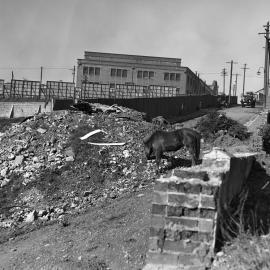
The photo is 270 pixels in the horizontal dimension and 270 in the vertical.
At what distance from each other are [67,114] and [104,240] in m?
10.6

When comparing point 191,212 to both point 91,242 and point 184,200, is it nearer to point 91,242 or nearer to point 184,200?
point 184,200

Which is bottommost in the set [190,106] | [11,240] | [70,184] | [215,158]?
[11,240]

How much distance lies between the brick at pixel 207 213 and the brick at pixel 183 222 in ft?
0.29

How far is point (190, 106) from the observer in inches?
1938

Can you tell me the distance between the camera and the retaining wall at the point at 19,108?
34.5m

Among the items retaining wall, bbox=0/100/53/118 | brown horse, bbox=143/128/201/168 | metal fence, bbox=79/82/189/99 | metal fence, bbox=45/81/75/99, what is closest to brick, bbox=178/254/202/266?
brown horse, bbox=143/128/201/168

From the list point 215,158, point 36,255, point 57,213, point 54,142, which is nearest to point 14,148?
point 54,142

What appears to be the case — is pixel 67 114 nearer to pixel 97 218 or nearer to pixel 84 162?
pixel 84 162

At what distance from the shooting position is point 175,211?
568 centimetres

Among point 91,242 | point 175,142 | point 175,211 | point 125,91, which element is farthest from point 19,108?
point 175,211

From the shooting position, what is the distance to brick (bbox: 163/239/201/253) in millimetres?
5633

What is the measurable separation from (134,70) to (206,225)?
9403cm

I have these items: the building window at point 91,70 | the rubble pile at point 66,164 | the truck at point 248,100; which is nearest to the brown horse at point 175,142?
the rubble pile at point 66,164

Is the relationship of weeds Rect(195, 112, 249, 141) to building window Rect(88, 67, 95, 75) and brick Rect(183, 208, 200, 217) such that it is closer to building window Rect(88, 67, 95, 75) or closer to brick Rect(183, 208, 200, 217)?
brick Rect(183, 208, 200, 217)
